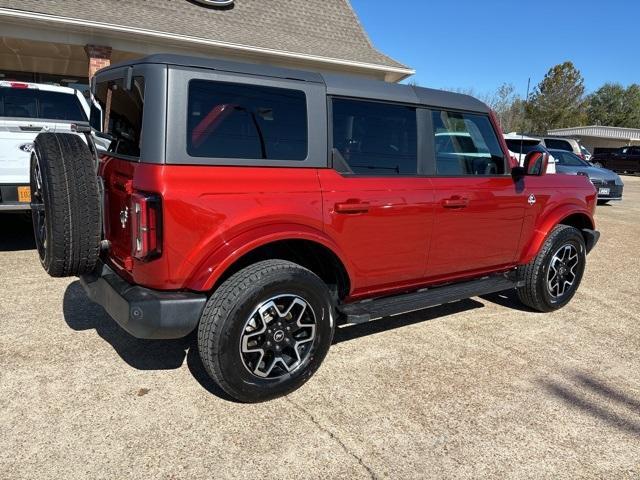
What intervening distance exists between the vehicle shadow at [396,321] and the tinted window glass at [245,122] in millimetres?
1592

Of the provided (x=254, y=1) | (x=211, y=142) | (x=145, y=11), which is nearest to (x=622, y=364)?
(x=211, y=142)

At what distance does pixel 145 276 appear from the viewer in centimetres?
268

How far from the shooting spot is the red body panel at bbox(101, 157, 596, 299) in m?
2.61

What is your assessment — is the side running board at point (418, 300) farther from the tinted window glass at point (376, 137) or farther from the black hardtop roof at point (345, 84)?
the black hardtop roof at point (345, 84)

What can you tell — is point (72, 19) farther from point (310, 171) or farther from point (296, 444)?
point (296, 444)

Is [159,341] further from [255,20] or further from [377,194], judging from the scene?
[255,20]

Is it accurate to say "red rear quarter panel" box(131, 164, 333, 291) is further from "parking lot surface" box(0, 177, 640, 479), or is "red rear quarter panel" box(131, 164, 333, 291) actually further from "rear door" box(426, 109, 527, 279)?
"rear door" box(426, 109, 527, 279)

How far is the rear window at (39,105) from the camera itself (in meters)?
5.82

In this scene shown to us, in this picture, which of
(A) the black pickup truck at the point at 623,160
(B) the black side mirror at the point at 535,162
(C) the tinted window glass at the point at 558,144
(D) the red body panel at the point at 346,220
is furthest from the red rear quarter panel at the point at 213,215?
(A) the black pickup truck at the point at 623,160

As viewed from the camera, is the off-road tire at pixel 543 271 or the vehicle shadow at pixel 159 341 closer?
the vehicle shadow at pixel 159 341

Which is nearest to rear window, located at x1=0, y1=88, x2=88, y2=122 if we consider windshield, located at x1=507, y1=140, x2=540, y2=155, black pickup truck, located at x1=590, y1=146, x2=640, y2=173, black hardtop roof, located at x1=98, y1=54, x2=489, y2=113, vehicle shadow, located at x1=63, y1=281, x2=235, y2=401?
vehicle shadow, located at x1=63, y1=281, x2=235, y2=401

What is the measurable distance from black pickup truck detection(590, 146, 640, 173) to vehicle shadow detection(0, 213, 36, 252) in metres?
31.3

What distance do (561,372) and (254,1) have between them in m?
12.0

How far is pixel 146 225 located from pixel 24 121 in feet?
12.3
